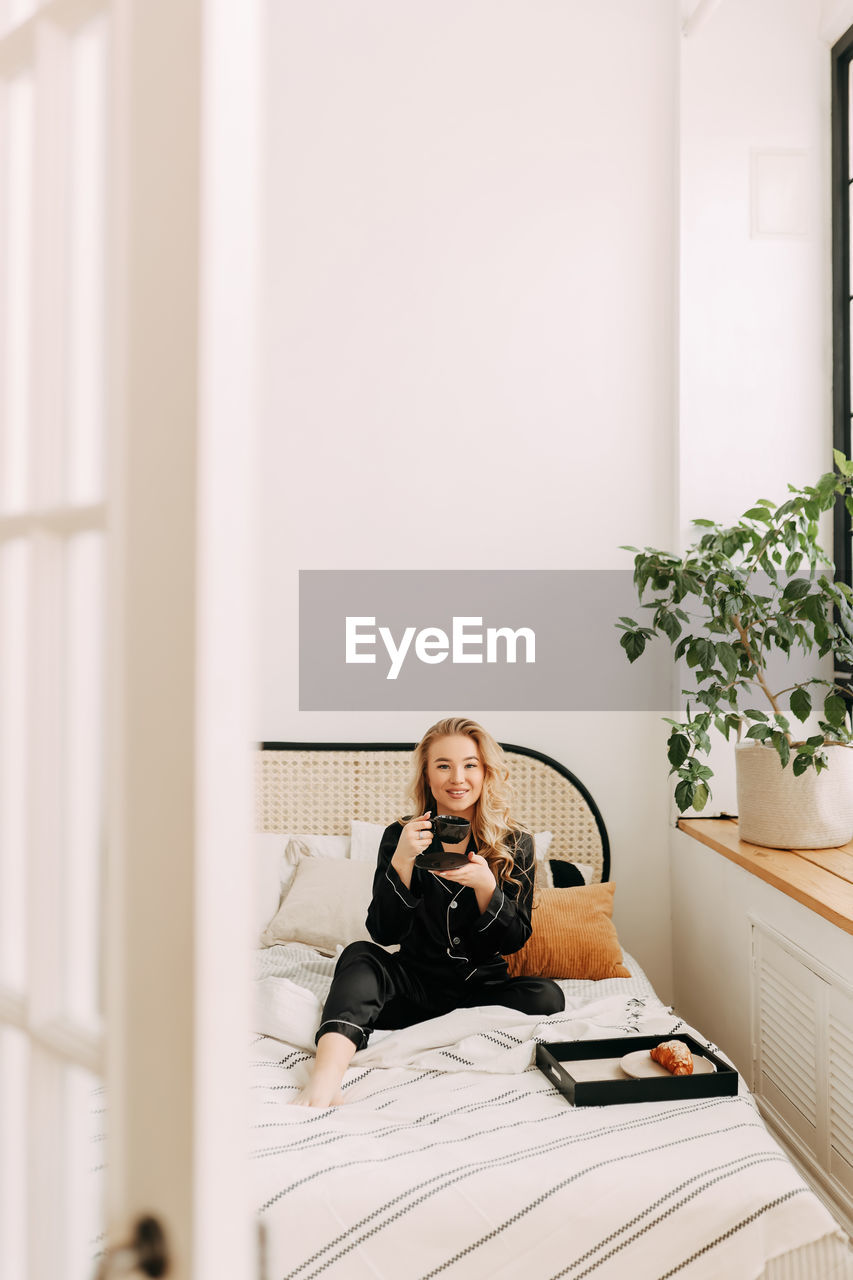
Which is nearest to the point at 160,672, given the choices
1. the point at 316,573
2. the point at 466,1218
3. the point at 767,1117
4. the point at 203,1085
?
the point at 203,1085

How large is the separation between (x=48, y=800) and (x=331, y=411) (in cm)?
259

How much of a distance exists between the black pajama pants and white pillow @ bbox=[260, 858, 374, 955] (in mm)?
304

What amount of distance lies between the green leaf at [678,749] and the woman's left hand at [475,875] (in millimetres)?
628

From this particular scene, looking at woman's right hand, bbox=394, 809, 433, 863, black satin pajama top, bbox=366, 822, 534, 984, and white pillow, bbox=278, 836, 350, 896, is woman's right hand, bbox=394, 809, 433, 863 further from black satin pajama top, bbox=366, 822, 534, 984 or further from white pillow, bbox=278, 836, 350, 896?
white pillow, bbox=278, 836, 350, 896

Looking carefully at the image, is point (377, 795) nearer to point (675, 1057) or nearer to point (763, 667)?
point (763, 667)

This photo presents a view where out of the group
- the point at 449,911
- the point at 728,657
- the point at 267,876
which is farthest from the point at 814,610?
the point at 267,876

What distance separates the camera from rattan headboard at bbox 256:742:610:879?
120 inches

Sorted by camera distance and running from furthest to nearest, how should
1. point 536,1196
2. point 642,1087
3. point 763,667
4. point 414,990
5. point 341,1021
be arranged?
point 763,667, point 414,990, point 341,1021, point 642,1087, point 536,1196

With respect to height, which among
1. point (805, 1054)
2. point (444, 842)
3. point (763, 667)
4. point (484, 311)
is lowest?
point (805, 1054)

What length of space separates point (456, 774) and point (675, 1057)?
2.70 ft

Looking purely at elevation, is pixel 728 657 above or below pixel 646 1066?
above

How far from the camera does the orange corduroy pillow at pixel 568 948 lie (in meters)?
2.52

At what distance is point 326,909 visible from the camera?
264 centimetres

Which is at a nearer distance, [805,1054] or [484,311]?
[805,1054]
